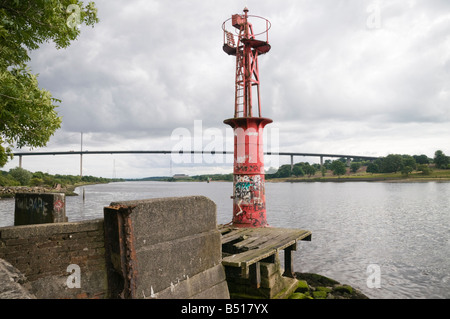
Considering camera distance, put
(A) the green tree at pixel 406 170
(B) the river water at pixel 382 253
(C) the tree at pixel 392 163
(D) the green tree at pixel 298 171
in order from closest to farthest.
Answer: (B) the river water at pixel 382 253, (A) the green tree at pixel 406 170, (C) the tree at pixel 392 163, (D) the green tree at pixel 298 171

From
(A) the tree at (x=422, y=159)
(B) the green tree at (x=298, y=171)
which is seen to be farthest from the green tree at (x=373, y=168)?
(B) the green tree at (x=298, y=171)

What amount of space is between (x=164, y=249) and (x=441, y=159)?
432 ft

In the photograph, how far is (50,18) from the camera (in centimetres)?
725

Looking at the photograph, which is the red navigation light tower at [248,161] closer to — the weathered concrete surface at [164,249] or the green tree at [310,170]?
the weathered concrete surface at [164,249]

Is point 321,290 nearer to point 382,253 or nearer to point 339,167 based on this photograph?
point 382,253

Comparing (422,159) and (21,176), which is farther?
(422,159)

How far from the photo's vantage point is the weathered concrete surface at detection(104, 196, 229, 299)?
5.09 meters

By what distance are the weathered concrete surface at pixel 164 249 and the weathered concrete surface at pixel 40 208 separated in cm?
164

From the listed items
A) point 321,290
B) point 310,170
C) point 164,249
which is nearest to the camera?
point 164,249

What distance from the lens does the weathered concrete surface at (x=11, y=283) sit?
3.64 metres

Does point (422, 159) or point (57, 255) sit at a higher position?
point (422, 159)

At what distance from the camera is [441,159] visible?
112 m

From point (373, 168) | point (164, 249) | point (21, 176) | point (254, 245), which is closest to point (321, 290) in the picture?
point (254, 245)
